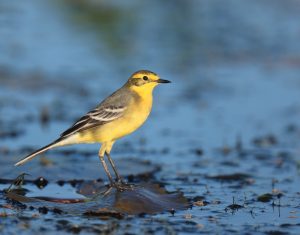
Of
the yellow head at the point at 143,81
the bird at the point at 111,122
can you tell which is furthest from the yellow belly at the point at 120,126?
the yellow head at the point at 143,81

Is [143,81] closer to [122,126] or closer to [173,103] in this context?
[122,126]

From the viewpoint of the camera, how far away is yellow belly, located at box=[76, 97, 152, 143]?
9844 millimetres

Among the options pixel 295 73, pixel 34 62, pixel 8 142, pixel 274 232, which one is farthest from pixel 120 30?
pixel 274 232

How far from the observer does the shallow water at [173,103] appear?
9117 millimetres

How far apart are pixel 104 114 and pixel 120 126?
0.90 feet

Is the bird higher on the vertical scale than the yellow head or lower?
lower

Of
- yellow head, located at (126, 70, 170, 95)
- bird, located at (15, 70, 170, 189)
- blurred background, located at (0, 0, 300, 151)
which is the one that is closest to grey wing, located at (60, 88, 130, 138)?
bird, located at (15, 70, 170, 189)

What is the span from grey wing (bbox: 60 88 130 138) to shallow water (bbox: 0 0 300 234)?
0.84 m

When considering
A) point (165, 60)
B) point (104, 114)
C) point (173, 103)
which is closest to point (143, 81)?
point (104, 114)

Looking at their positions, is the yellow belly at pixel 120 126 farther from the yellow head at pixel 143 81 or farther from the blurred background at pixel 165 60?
the blurred background at pixel 165 60

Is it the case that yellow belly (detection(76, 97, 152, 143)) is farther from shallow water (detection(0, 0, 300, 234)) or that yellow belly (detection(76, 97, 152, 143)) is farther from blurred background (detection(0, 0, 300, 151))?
blurred background (detection(0, 0, 300, 151))

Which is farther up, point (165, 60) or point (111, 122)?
point (165, 60)

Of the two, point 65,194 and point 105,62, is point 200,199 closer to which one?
point 65,194

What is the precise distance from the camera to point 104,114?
32.7ft
